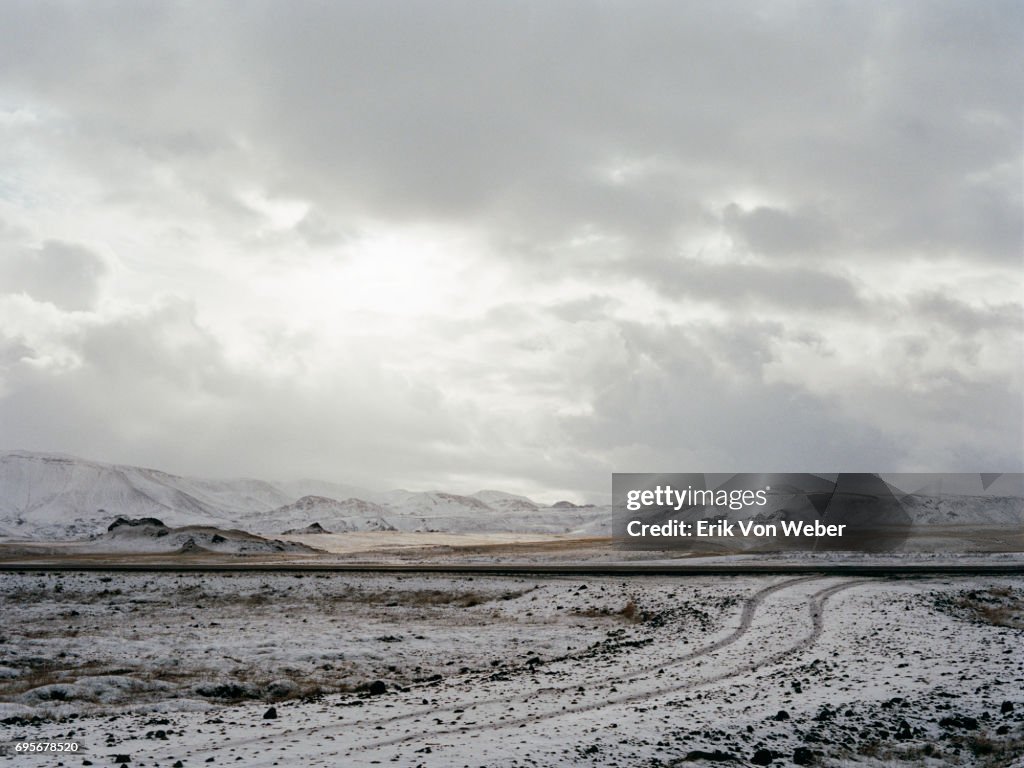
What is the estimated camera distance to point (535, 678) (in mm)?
21922

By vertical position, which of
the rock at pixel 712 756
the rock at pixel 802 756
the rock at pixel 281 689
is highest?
the rock at pixel 712 756

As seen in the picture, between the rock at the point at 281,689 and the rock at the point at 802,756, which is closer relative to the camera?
the rock at the point at 802,756

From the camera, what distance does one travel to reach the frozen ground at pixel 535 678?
15.5 metres

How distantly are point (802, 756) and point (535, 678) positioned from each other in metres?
8.08

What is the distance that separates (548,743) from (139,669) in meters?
15.3

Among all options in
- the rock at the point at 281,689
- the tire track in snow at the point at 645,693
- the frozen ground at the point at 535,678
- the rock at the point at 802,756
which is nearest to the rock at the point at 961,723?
the frozen ground at the point at 535,678

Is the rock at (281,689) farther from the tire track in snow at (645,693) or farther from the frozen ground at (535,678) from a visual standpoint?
the tire track in snow at (645,693)

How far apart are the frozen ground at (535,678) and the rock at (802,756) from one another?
0.04 metres

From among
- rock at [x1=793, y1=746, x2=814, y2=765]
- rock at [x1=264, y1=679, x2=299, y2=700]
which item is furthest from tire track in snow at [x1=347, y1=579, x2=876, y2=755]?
rock at [x1=264, y1=679, x2=299, y2=700]

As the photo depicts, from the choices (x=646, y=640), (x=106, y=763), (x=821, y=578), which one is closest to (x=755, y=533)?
(x=821, y=578)

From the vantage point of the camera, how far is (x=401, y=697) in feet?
64.2

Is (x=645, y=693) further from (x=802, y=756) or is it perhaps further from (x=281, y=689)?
(x=281, y=689)

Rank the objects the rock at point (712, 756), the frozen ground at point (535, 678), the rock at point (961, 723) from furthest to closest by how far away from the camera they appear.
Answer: the rock at point (961, 723)
the frozen ground at point (535, 678)
the rock at point (712, 756)

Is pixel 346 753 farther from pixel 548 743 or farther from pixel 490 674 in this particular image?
pixel 490 674
